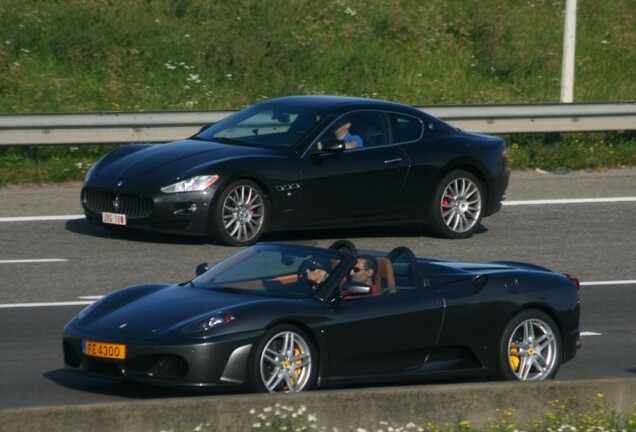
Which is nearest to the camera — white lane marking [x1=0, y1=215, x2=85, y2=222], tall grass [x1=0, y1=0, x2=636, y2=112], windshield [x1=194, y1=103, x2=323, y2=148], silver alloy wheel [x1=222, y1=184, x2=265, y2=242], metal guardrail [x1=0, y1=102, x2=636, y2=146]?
silver alloy wheel [x1=222, y1=184, x2=265, y2=242]

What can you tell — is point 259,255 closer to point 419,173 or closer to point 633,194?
point 419,173

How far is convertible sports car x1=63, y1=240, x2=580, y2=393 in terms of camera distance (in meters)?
7.85

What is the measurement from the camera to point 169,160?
13.3m

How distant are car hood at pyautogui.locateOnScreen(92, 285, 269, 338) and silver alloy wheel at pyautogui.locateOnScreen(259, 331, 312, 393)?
304 millimetres

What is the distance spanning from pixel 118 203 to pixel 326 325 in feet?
17.7

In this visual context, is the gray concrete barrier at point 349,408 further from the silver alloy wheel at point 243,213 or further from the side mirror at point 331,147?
the side mirror at point 331,147

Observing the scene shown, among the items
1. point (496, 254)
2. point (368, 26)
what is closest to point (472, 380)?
point (496, 254)

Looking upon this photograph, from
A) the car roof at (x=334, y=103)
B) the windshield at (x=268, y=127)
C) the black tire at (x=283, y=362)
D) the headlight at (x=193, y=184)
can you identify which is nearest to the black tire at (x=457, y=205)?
the car roof at (x=334, y=103)

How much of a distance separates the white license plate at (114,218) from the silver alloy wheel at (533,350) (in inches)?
208

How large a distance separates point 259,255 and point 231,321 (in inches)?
45.2

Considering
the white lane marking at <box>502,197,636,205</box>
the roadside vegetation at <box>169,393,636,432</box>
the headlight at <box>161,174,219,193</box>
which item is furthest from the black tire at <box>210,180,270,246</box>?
the roadside vegetation at <box>169,393,636,432</box>

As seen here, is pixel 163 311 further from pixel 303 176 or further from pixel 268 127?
pixel 268 127

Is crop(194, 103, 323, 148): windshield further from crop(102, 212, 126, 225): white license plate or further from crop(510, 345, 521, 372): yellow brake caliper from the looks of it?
crop(510, 345, 521, 372): yellow brake caliper

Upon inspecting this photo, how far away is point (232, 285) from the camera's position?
870 cm
